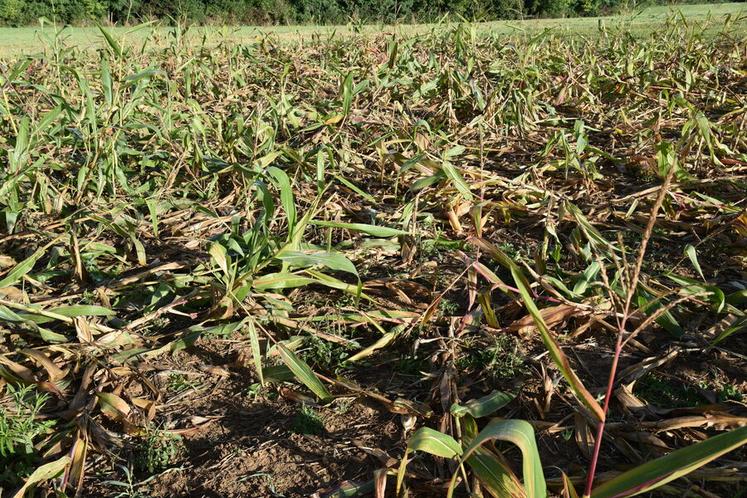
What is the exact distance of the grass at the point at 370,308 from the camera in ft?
5.59

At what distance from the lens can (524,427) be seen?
1.17m

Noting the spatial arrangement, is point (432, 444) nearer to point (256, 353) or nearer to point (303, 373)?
point (303, 373)

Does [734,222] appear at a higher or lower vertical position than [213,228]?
higher

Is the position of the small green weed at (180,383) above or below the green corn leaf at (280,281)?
below

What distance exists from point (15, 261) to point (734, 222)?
9.64 feet

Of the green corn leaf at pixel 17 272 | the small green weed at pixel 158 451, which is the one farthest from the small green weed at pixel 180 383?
the green corn leaf at pixel 17 272

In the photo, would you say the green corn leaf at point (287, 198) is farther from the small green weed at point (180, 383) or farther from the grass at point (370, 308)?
the small green weed at point (180, 383)

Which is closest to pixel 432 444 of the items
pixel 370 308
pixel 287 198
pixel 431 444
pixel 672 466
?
pixel 431 444

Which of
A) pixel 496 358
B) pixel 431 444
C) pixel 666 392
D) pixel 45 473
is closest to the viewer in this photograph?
pixel 431 444

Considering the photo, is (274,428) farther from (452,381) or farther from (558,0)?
(558,0)

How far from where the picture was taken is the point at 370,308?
2375mm

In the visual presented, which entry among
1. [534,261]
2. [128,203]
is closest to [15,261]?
[128,203]

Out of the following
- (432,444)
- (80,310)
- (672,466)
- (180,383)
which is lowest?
(180,383)

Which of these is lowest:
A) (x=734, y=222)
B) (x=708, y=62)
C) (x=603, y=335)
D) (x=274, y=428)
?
(x=274, y=428)
